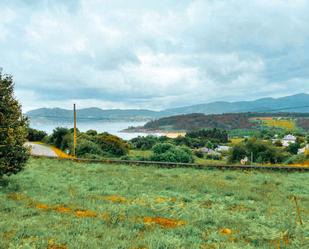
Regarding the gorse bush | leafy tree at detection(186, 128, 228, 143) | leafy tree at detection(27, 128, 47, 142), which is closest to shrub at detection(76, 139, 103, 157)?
the gorse bush

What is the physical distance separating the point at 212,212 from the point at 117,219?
2747 millimetres

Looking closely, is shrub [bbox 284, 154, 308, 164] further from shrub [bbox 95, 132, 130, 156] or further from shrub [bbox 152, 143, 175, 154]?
shrub [bbox 95, 132, 130, 156]

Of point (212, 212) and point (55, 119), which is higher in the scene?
point (55, 119)

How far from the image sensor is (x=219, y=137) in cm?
6631

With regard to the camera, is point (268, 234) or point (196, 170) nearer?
point (268, 234)

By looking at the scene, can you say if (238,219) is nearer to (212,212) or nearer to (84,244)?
(212,212)

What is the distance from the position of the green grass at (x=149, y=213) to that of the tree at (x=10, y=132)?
0.96 m

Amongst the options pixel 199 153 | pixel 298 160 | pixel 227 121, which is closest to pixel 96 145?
pixel 199 153

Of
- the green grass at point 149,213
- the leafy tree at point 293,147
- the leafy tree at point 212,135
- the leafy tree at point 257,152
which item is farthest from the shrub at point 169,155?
the leafy tree at point 212,135

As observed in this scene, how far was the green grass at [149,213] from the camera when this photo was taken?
7.39 m

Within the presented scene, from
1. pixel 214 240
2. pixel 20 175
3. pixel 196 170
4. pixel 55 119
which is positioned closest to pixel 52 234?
pixel 214 240

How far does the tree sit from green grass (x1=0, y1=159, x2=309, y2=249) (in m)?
0.96

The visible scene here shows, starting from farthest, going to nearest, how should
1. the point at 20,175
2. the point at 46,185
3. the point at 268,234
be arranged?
the point at 20,175, the point at 46,185, the point at 268,234

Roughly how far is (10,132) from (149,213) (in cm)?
742
